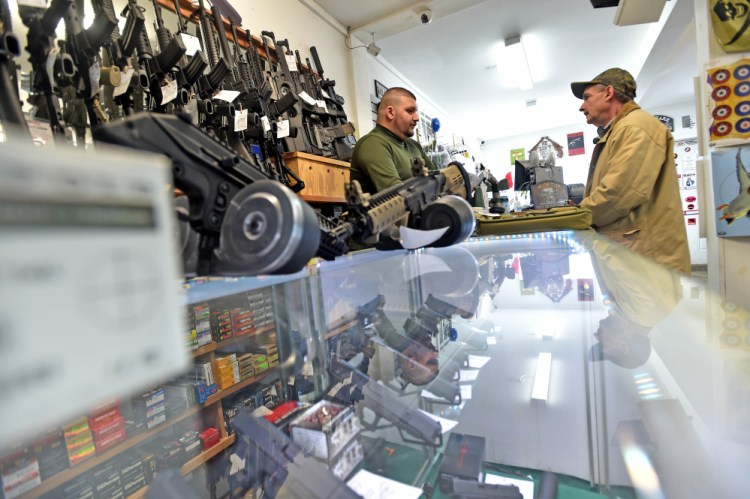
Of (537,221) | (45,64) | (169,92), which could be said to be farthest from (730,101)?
(45,64)

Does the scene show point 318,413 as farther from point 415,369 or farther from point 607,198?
point 607,198

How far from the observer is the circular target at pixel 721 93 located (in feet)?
5.83

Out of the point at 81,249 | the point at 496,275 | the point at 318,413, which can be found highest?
the point at 81,249

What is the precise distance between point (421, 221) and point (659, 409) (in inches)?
22.4

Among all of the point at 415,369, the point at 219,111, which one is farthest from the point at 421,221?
the point at 219,111

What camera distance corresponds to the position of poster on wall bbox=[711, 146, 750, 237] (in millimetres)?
1764

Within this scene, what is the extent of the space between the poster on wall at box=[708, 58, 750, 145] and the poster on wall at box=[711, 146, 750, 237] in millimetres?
81

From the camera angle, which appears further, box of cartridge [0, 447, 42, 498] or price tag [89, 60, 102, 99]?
price tag [89, 60, 102, 99]

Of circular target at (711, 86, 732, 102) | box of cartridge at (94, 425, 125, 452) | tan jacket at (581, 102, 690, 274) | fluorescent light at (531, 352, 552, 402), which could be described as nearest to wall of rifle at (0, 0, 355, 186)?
fluorescent light at (531, 352, 552, 402)

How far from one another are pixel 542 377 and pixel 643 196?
115cm

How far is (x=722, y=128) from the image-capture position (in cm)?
179

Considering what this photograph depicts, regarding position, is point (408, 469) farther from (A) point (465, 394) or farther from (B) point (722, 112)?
(B) point (722, 112)

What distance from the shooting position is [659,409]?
39cm

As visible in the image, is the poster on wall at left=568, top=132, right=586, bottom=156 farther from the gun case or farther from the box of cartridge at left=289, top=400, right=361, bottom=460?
the box of cartridge at left=289, top=400, right=361, bottom=460
